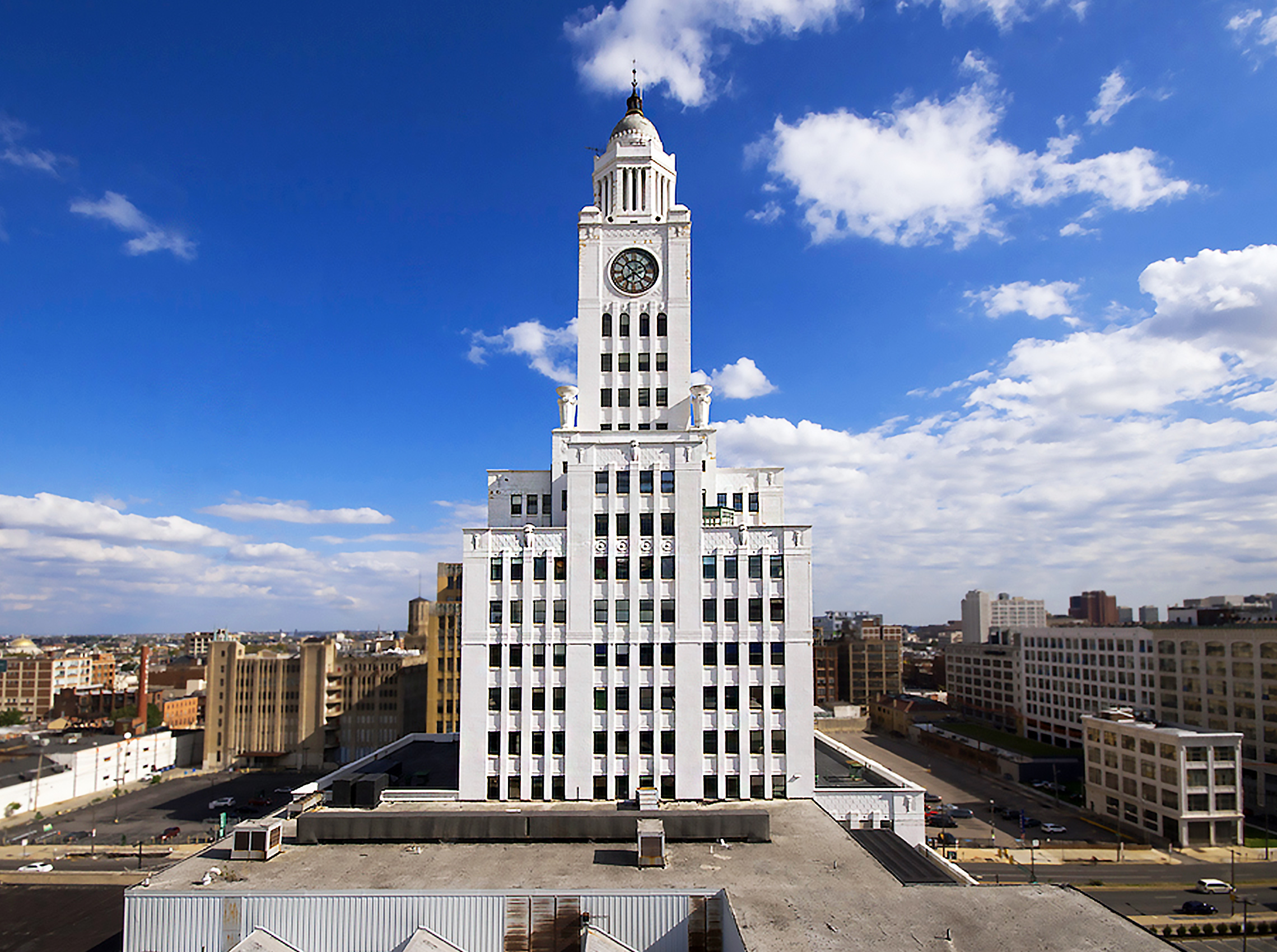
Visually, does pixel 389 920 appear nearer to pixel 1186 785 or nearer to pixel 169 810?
pixel 1186 785

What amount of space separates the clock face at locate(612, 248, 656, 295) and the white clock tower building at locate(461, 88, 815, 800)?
19.2m

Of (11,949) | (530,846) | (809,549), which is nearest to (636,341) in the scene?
(809,549)

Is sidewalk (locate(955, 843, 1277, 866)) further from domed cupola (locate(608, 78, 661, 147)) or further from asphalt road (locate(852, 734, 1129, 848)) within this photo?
domed cupola (locate(608, 78, 661, 147))

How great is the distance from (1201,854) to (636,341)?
305 feet

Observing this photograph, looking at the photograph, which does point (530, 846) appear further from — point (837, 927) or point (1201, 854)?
point (1201, 854)

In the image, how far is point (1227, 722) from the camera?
117m

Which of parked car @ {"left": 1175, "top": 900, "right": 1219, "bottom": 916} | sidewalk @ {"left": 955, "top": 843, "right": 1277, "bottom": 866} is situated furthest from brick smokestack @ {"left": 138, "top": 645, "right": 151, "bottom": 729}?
parked car @ {"left": 1175, "top": 900, "right": 1219, "bottom": 916}

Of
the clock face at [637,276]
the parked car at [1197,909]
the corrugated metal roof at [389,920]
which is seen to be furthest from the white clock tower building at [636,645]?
the parked car at [1197,909]

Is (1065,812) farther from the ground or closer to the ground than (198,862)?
closer to the ground

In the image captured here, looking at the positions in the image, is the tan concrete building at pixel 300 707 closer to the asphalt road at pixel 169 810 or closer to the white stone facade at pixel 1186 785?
the asphalt road at pixel 169 810

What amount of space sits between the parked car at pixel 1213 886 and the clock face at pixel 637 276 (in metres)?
85.8

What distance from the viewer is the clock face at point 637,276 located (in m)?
80.1

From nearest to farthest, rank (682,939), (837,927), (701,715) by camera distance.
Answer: (837,927)
(682,939)
(701,715)

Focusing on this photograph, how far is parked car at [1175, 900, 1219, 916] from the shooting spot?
7506 cm
